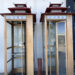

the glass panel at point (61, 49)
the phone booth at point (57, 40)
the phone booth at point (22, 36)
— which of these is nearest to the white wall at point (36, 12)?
the phone booth at point (22, 36)

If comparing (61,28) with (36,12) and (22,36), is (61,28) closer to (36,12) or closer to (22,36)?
(22,36)

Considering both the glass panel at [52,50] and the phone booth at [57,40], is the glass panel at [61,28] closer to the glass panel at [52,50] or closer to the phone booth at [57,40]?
the phone booth at [57,40]

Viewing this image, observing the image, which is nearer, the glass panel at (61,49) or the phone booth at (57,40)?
the phone booth at (57,40)

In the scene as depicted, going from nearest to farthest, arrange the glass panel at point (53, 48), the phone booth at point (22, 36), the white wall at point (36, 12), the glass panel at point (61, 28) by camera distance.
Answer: the phone booth at point (22, 36) → the glass panel at point (61, 28) → the glass panel at point (53, 48) → the white wall at point (36, 12)

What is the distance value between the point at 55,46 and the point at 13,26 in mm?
2168

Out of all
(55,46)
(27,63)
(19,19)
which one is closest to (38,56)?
(55,46)

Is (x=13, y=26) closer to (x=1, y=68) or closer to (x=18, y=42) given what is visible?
(x=18, y=42)

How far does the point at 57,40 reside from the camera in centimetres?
486

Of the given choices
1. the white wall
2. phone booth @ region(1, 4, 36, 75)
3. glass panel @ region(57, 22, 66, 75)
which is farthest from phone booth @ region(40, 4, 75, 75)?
the white wall

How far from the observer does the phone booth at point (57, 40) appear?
412 centimetres

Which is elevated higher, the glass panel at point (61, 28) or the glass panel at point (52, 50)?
the glass panel at point (61, 28)

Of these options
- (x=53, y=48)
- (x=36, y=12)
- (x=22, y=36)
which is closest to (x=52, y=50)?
(x=53, y=48)

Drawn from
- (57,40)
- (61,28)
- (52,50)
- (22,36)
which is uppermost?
(61,28)

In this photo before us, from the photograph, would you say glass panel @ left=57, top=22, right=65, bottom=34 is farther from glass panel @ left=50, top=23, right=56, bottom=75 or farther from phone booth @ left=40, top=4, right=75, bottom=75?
glass panel @ left=50, top=23, right=56, bottom=75
